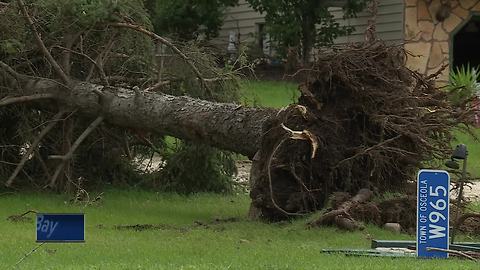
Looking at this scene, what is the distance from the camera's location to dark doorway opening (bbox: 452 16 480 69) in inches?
993

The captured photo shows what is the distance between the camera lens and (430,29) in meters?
22.8

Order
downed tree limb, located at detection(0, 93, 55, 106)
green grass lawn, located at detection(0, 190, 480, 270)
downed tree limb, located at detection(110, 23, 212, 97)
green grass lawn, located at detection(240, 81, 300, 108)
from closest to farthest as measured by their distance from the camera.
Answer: green grass lawn, located at detection(0, 190, 480, 270) < downed tree limb, located at detection(0, 93, 55, 106) < downed tree limb, located at detection(110, 23, 212, 97) < green grass lawn, located at detection(240, 81, 300, 108)

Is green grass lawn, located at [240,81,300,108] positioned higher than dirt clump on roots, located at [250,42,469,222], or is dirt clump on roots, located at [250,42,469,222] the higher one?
dirt clump on roots, located at [250,42,469,222]

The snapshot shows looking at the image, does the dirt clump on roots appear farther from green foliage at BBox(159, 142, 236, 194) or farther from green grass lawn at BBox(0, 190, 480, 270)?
green foliage at BBox(159, 142, 236, 194)

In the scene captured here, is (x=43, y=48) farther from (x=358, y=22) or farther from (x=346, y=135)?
(x=358, y=22)

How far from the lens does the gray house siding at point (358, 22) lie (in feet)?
78.9

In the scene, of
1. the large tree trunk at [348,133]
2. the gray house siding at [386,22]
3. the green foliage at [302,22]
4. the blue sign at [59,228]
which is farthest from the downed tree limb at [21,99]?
the gray house siding at [386,22]

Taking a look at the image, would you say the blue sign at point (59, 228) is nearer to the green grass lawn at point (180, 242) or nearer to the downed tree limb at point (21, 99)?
the green grass lawn at point (180, 242)

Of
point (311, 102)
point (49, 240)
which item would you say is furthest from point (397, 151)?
point (49, 240)

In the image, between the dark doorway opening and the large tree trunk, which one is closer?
the large tree trunk

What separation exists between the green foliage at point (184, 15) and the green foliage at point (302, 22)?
1904mm

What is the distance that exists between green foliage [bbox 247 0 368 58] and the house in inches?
23.6

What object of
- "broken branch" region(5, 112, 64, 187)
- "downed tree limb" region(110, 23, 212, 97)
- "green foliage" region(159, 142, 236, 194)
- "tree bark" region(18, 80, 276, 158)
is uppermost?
"downed tree limb" region(110, 23, 212, 97)

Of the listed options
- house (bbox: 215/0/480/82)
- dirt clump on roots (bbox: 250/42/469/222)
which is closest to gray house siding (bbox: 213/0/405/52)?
house (bbox: 215/0/480/82)
